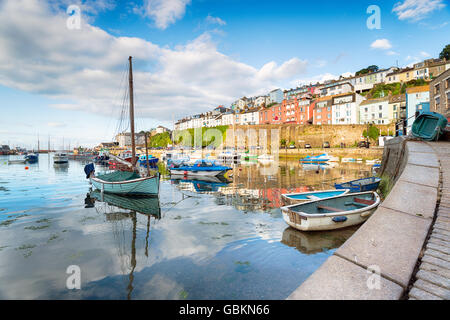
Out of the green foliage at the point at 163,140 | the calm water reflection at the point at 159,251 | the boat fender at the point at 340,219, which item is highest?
the green foliage at the point at 163,140

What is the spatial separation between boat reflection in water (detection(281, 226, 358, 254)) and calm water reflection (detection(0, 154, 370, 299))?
0.11 feet

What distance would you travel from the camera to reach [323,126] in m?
67.5

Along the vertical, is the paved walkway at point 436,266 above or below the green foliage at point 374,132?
below

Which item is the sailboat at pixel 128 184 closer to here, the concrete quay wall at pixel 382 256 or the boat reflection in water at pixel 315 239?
the boat reflection in water at pixel 315 239

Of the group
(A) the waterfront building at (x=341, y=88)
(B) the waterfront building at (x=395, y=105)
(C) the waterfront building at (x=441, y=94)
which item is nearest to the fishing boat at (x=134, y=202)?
(C) the waterfront building at (x=441, y=94)

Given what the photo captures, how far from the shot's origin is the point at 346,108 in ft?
232

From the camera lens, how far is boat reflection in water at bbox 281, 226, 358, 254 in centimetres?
756

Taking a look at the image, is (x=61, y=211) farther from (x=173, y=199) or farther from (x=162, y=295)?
(x=162, y=295)

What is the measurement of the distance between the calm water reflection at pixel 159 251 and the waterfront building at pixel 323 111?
233 feet

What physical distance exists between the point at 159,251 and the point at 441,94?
34.1 meters

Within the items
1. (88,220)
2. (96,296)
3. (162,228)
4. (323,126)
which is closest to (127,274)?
(96,296)

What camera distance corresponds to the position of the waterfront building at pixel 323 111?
74.6 metres

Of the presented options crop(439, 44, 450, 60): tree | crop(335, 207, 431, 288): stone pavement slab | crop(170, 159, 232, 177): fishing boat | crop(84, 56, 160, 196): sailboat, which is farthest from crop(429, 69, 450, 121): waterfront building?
crop(439, 44, 450, 60): tree
